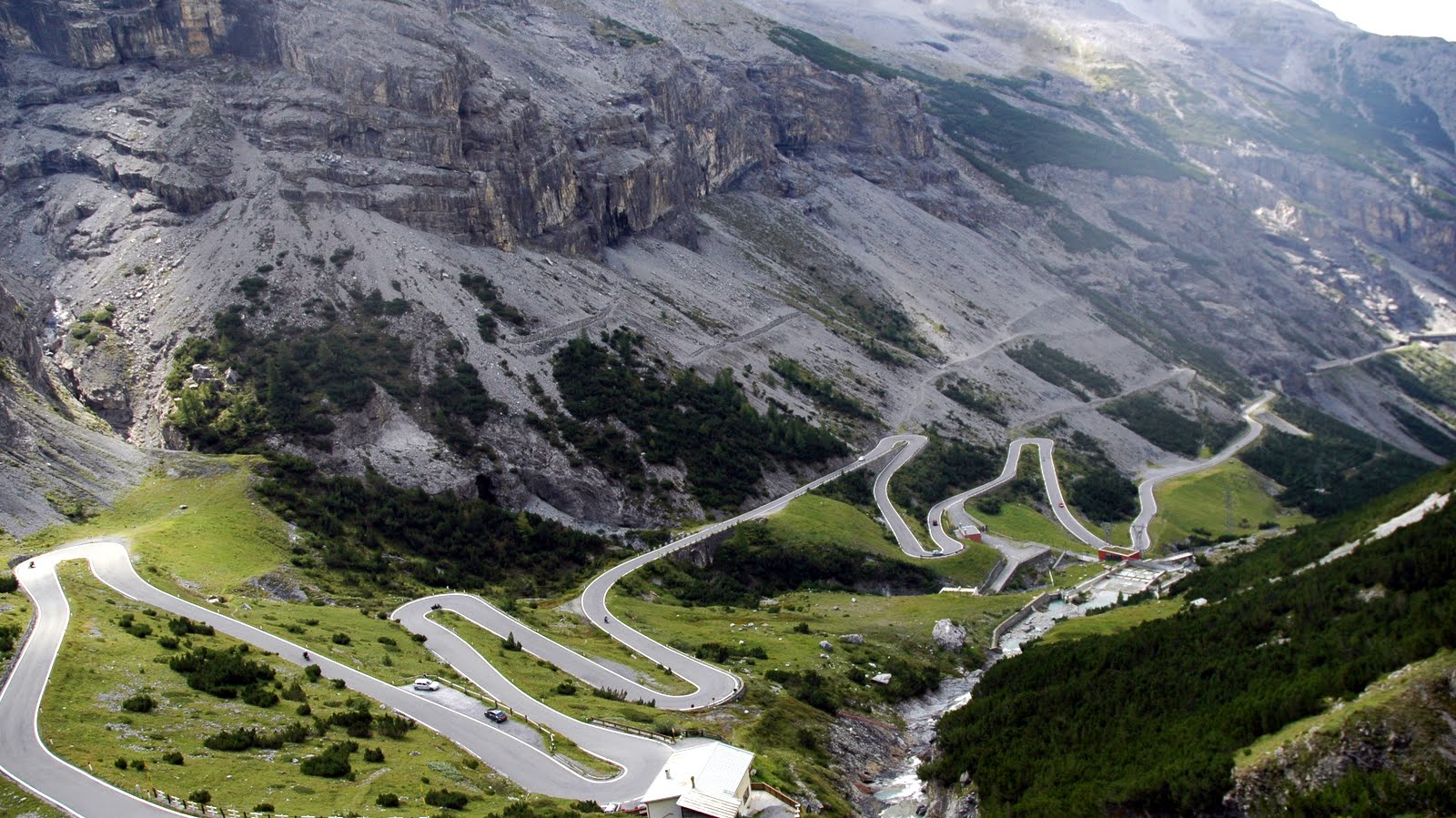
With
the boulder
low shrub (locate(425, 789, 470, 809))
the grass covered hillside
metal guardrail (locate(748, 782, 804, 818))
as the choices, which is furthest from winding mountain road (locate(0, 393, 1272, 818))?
the boulder

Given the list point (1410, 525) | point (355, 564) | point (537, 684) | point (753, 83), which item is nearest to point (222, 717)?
point (537, 684)

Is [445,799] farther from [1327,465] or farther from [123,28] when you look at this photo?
[1327,465]

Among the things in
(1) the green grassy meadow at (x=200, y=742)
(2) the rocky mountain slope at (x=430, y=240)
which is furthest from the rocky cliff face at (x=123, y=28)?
(1) the green grassy meadow at (x=200, y=742)

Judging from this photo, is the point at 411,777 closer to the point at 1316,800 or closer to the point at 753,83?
the point at 1316,800

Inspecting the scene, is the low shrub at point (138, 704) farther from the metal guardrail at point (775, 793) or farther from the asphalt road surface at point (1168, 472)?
the asphalt road surface at point (1168, 472)

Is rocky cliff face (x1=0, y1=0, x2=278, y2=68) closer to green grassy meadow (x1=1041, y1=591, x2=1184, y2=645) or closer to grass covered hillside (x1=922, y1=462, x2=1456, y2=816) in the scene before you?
green grassy meadow (x1=1041, y1=591, x2=1184, y2=645)
